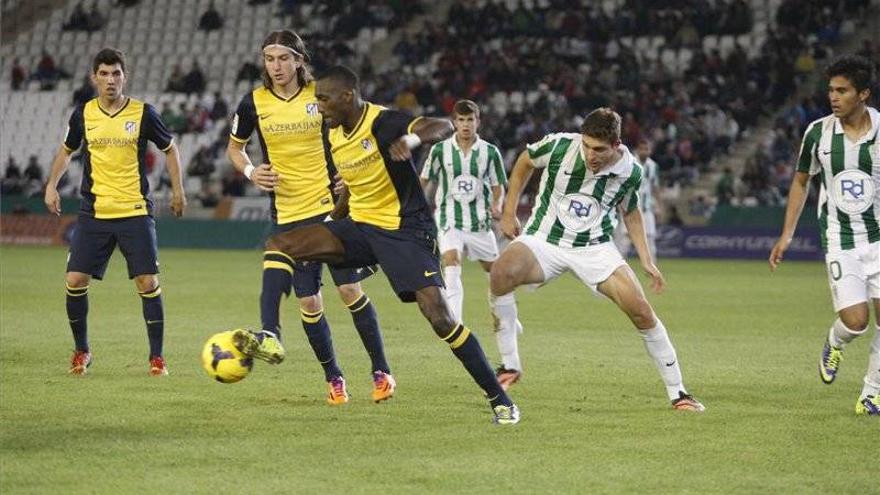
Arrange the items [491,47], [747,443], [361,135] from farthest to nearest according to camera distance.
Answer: [491,47] → [361,135] → [747,443]

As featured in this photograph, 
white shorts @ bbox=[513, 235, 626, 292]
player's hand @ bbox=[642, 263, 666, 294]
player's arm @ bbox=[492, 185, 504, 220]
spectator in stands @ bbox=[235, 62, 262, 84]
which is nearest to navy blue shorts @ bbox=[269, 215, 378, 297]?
white shorts @ bbox=[513, 235, 626, 292]

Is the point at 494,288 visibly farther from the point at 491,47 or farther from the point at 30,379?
the point at 491,47

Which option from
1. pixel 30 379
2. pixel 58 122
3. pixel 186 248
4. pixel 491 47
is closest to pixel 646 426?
pixel 30 379

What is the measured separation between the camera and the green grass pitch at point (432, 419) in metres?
6.99

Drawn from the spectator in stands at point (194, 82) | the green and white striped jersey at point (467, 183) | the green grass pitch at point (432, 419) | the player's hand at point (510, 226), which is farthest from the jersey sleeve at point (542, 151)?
the spectator in stands at point (194, 82)

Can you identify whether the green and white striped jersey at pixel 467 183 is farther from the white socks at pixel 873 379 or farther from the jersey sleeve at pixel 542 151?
the white socks at pixel 873 379

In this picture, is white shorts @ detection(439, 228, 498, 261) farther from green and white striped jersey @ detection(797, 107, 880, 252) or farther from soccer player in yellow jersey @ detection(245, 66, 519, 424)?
soccer player in yellow jersey @ detection(245, 66, 519, 424)

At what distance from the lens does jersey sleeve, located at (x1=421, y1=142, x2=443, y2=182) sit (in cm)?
1475

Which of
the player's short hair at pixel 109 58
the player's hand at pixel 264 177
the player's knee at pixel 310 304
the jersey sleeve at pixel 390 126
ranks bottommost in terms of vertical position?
the player's knee at pixel 310 304

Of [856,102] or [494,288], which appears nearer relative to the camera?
[856,102]

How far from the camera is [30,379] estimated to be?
421 inches

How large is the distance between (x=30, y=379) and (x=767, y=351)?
677 cm

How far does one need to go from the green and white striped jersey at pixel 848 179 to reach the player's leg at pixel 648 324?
1.25 metres

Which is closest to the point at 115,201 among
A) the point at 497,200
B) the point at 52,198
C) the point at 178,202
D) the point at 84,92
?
the point at 178,202
